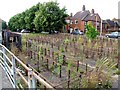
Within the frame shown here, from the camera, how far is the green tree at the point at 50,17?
3425 cm

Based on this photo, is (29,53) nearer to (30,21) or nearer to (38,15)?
(38,15)

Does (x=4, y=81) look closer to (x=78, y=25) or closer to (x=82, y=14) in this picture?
(x=82, y=14)

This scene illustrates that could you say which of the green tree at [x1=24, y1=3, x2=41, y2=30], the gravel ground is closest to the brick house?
the green tree at [x1=24, y1=3, x2=41, y2=30]

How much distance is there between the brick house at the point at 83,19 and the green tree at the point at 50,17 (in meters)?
18.5

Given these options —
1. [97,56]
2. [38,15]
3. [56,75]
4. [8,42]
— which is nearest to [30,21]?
[38,15]

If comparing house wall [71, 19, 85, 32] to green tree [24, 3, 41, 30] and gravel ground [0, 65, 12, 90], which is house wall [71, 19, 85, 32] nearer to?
green tree [24, 3, 41, 30]

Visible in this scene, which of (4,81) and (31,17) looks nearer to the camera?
(4,81)

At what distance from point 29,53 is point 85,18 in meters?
44.4

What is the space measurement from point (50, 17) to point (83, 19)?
2149cm

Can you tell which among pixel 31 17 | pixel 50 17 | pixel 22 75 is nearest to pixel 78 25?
pixel 31 17

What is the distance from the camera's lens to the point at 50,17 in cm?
3447

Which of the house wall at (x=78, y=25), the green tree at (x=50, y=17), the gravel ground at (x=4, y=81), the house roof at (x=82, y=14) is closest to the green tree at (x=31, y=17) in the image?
the green tree at (x=50, y=17)

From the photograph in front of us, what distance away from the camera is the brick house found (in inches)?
2127

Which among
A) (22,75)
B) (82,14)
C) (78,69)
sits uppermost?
(82,14)
